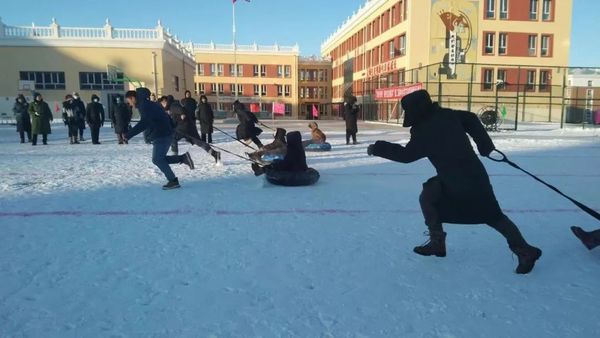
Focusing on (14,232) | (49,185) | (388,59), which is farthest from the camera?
(388,59)

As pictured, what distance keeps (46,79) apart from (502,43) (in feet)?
129

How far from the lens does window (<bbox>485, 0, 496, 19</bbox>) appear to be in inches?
1409

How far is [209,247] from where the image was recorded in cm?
399

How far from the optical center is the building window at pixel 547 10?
36.6 meters

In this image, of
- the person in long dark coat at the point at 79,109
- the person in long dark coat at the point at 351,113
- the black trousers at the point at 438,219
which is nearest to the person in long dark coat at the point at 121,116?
the person in long dark coat at the point at 79,109

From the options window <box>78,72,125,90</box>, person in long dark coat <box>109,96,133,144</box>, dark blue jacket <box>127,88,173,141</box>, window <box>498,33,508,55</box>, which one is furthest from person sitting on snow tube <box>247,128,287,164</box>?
window <box>498,33,508,55</box>

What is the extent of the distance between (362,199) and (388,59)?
37584 mm

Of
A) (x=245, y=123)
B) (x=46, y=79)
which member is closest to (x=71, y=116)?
(x=245, y=123)

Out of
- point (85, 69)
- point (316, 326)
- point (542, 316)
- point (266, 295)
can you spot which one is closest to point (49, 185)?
point (266, 295)

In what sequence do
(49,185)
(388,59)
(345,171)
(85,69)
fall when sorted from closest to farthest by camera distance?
(49,185) < (345,171) < (85,69) < (388,59)

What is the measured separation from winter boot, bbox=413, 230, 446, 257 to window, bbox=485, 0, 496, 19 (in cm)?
3767

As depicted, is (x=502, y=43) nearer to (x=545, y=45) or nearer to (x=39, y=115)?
(x=545, y=45)

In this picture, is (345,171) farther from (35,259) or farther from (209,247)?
(35,259)

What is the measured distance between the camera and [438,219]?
3441 mm
